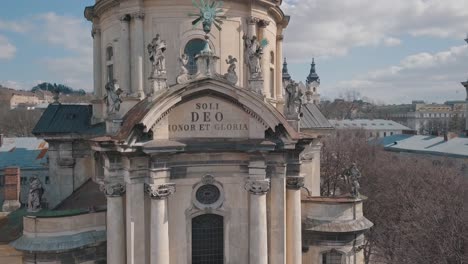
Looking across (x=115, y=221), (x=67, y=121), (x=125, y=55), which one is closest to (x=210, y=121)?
(x=115, y=221)

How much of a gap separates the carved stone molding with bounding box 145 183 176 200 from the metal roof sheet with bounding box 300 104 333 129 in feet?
43.7

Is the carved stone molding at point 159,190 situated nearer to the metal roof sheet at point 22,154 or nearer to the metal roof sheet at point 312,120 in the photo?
the metal roof sheet at point 312,120

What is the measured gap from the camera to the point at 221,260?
61.4 ft

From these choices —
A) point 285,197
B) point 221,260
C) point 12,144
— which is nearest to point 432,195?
point 285,197

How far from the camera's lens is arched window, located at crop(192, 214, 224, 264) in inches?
724

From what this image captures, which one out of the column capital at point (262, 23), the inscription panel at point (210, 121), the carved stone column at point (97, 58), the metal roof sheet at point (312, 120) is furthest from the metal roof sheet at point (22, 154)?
the inscription panel at point (210, 121)

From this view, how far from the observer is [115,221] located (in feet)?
57.4

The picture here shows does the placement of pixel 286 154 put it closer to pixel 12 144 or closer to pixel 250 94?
pixel 250 94

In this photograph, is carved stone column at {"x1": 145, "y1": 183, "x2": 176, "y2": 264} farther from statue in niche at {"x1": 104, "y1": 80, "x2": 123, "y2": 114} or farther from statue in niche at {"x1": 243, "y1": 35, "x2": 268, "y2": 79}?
statue in niche at {"x1": 243, "y1": 35, "x2": 268, "y2": 79}

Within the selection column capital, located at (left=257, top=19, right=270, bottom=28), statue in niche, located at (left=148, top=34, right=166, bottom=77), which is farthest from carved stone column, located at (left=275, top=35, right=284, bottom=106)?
statue in niche, located at (left=148, top=34, right=166, bottom=77)

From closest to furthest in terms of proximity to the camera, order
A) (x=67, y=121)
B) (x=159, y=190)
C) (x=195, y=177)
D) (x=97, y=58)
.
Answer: (x=159, y=190)
(x=195, y=177)
(x=67, y=121)
(x=97, y=58)

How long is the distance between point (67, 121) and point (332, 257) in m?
16.8

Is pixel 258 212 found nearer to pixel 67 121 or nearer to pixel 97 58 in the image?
pixel 67 121

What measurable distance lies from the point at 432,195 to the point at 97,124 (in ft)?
77.4
